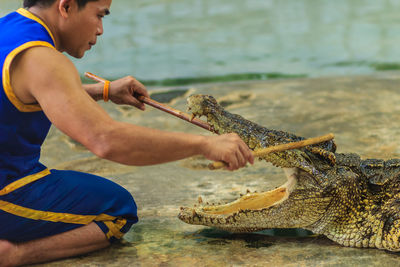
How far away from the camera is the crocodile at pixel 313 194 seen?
2.59 metres

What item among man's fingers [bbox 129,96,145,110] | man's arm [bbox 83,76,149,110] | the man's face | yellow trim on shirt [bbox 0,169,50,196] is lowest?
yellow trim on shirt [bbox 0,169,50,196]

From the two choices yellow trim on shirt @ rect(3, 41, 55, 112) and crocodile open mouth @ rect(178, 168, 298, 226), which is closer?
yellow trim on shirt @ rect(3, 41, 55, 112)

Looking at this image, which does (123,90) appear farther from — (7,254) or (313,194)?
(313,194)

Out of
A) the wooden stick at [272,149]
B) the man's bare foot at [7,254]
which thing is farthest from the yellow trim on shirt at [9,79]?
the wooden stick at [272,149]

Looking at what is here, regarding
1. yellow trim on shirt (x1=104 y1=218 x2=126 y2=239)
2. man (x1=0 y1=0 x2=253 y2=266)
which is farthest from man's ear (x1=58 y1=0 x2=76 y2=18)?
yellow trim on shirt (x1=104 y1=218 x2=126 y2=239)

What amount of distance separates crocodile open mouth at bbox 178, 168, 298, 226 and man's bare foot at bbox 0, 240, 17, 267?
0.76 m

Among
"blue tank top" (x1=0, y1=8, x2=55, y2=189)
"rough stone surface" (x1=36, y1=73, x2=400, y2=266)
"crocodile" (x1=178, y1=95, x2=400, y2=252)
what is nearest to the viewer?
"blue tank top" (x1=0, y1=8, x2=55, y2=189)

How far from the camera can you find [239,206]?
275 cm

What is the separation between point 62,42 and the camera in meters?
2.26

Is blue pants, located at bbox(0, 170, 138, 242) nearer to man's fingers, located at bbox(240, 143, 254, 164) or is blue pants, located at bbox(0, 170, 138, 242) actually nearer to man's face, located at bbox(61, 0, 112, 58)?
man's face, located at bbox(61, 0, 112, 58)

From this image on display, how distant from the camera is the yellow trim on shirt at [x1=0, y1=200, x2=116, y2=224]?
7.64 feet

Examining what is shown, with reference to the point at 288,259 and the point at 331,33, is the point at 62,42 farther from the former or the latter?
the point at 331,33

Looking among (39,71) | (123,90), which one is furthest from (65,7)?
(123,90)

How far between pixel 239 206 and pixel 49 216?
3.01ft
